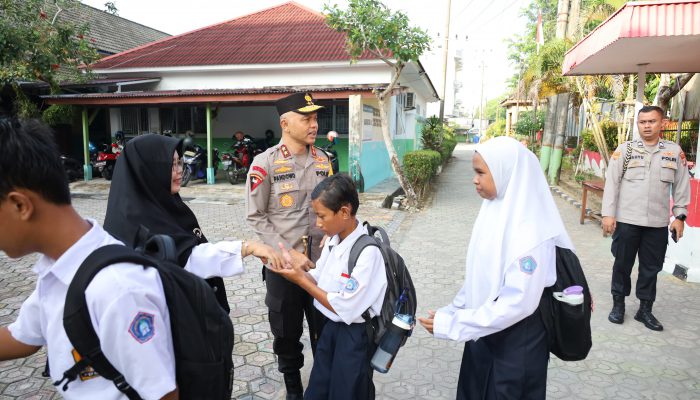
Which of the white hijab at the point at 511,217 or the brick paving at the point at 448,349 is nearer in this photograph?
the white hijab at the point at 511,217

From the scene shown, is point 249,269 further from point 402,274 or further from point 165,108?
point 165,108

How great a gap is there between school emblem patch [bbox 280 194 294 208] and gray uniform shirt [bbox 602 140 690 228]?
284cm

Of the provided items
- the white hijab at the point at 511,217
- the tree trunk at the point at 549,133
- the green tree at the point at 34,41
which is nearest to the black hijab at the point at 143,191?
the white hijab at the point at 511,217

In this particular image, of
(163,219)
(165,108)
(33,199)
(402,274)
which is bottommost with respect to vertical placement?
(402,274)

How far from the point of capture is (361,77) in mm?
12148

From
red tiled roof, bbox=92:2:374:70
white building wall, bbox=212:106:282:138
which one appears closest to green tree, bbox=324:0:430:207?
red tiled roof, bbox=92:2:374:70

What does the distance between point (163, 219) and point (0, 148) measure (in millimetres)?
810

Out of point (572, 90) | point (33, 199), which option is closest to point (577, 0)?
point (572, 90)

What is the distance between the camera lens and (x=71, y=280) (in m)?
1.07

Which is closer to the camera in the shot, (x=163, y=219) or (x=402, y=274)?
(x=163, y=219)

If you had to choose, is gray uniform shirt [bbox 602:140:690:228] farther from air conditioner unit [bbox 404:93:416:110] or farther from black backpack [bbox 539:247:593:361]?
air conditioner unit [bbox 404:93:416:110]

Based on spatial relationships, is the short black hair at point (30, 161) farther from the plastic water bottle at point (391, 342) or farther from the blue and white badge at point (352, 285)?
the plastic water bottle at point (391, 342)

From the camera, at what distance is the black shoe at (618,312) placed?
3.91m

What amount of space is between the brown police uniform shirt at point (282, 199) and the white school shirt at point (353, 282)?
496 mm
